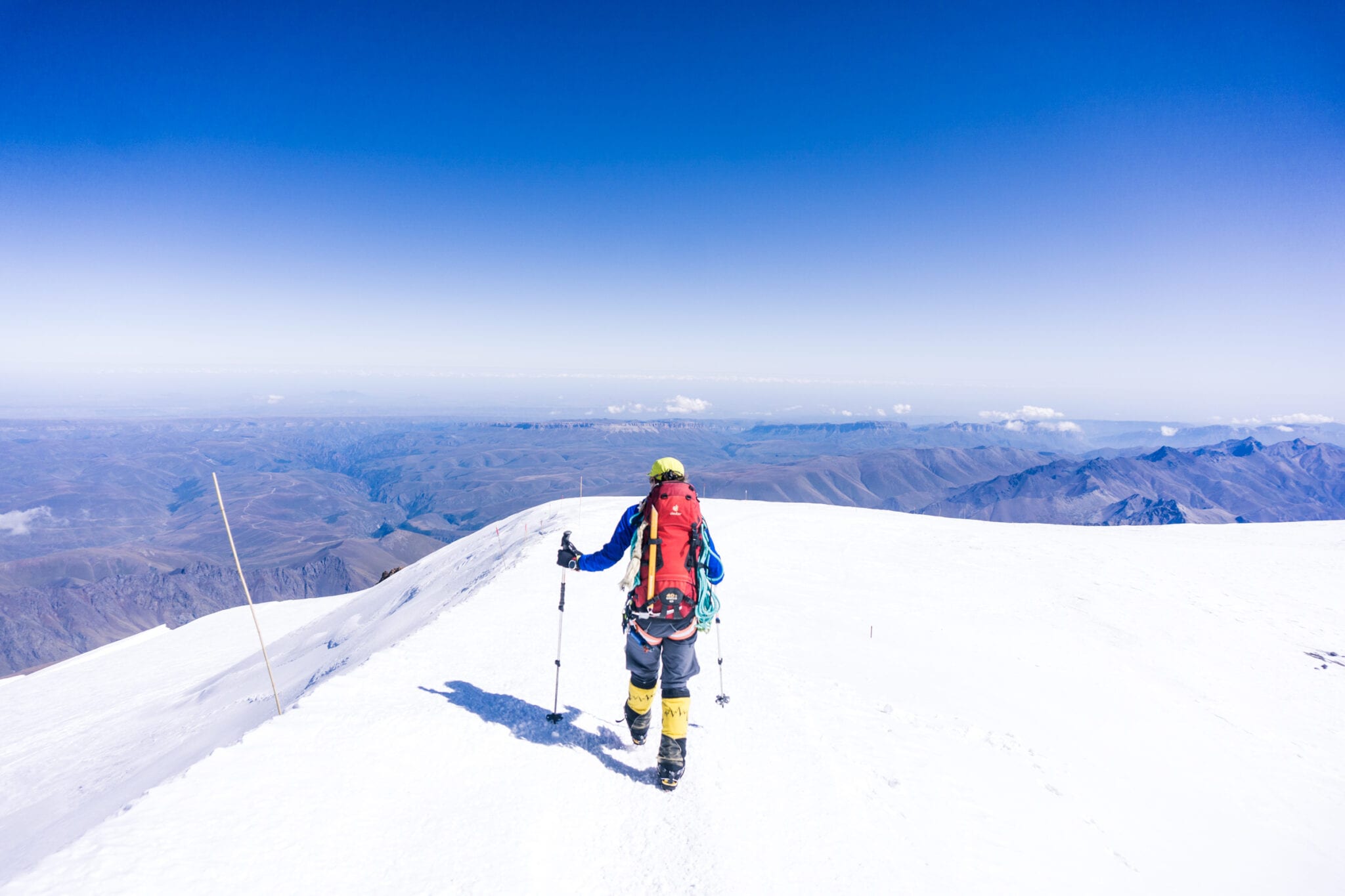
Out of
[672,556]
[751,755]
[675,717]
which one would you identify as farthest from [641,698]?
[672,556]

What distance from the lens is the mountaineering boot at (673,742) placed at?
529cm

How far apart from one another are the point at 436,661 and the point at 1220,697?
55.8 ft

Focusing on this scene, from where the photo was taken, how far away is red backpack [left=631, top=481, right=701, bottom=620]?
5473 millimetres

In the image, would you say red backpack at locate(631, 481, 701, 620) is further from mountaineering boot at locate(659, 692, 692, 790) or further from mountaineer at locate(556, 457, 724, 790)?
mountaineering boot at locate(659, 692, 692, 790)

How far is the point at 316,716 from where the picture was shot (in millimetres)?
6059

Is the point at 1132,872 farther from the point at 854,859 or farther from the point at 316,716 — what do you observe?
the point at 316,716

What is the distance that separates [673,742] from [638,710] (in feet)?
2.05

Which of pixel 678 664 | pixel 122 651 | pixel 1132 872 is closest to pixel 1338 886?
pixel 1132 872

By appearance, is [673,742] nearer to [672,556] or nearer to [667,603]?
[667,603]

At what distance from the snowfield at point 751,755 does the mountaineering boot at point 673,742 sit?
0.28 metres

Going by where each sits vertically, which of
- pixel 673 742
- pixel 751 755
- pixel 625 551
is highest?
pixel 625 551

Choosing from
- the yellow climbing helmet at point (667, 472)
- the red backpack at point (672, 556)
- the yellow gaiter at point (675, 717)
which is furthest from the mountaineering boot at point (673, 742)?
the yellow climbing helmet at point (667, 472)

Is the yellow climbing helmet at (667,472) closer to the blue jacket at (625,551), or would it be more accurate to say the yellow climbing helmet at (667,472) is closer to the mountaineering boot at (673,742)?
the blue jacket at (625,551)

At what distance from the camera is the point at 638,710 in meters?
5.82
